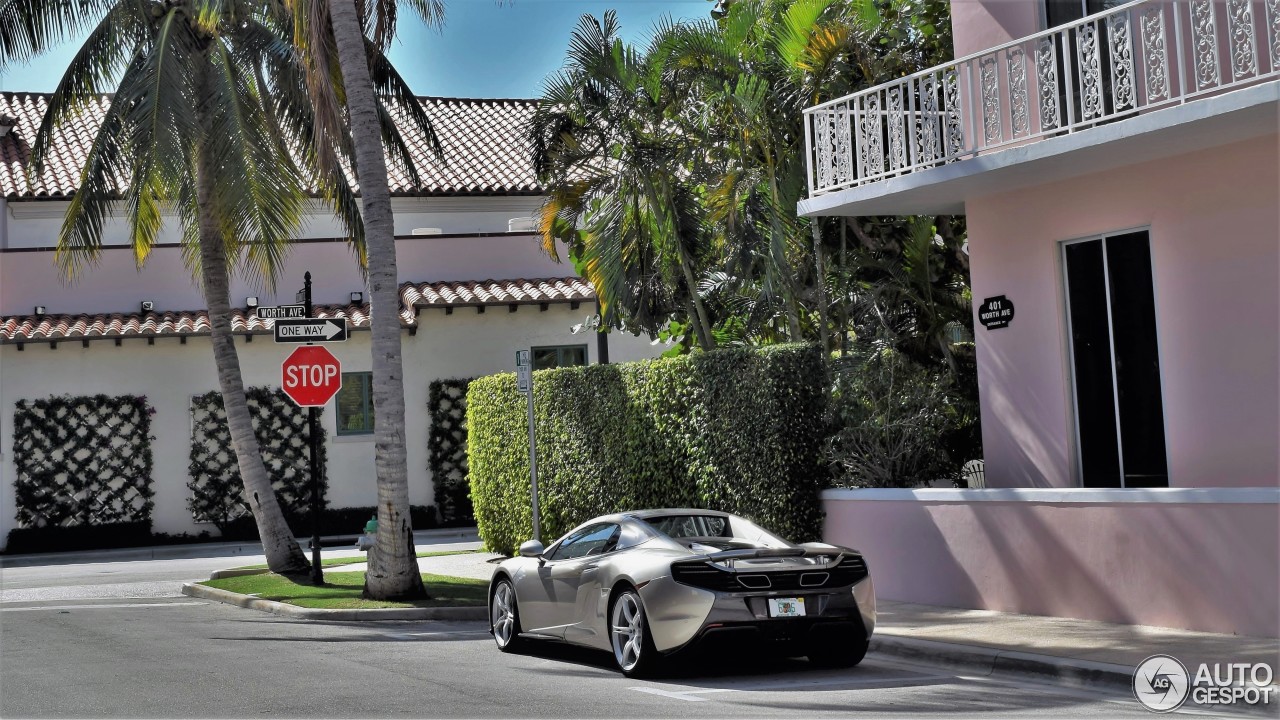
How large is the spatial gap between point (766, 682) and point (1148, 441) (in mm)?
5298

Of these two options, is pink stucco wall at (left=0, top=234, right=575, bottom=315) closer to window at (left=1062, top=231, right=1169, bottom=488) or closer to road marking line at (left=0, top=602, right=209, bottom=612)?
road marking line at (left=0, top=602, right=209, bottom=612)

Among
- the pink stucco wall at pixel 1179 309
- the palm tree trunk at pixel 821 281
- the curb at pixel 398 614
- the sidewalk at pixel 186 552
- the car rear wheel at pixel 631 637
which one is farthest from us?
the sidewalk at pixel 186 552

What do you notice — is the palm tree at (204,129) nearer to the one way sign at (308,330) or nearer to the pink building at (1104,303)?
the one way sign at (308,330)

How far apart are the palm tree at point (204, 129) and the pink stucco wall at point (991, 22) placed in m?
8.11

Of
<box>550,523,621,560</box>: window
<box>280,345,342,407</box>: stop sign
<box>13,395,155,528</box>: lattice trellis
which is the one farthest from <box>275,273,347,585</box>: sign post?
<box>13,395,155,528</box>: lattice trellis

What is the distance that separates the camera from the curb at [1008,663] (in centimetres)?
930

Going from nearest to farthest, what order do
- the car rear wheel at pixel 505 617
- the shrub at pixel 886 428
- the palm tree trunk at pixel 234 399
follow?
the car rear wheel at pixel 505 617, the shrub at pixel 886 428, the palm tree trunk at pixel 234 399

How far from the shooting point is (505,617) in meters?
12.1

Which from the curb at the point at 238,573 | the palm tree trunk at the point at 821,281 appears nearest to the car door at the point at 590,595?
the palm tree trunk at the point at 821,281

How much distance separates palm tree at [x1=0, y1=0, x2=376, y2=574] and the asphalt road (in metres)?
5.70

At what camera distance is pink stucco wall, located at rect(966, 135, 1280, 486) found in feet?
38.5

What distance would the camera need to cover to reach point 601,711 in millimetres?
8516

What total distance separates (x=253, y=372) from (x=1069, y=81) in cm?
2076

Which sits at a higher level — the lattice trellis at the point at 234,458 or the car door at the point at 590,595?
the lattice trellis at the point at 234,458
